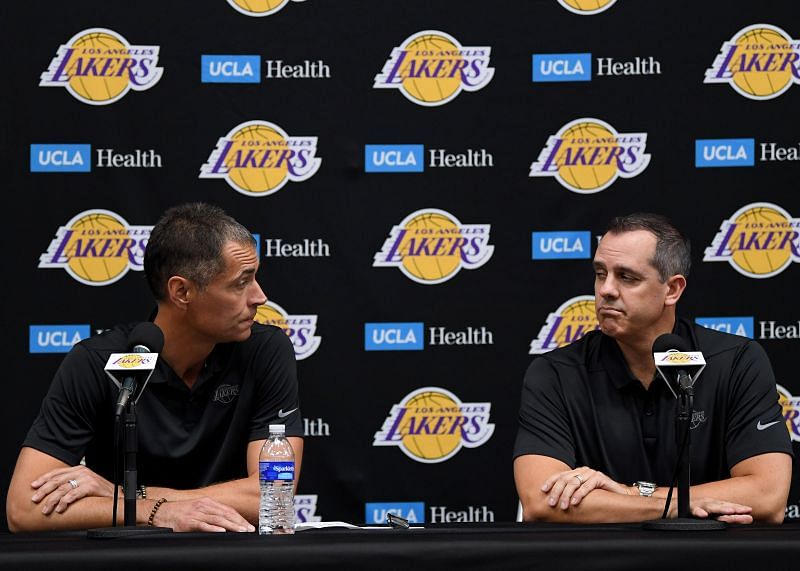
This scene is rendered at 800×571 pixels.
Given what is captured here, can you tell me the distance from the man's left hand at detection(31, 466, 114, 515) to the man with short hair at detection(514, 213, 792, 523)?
1.02m

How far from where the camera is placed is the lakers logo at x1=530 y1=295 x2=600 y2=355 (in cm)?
346

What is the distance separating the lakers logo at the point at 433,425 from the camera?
11.3 feet

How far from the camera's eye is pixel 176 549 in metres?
1.59

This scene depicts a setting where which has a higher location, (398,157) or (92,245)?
(398,157)

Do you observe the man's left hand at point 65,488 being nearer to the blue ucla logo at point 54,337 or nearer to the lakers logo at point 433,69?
the blue ucla logo at point 54,337

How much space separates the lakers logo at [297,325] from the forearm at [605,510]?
134 cm

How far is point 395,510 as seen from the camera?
3443mm

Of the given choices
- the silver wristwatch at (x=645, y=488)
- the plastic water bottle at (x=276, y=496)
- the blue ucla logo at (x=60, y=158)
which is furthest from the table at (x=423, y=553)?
the blue ucla logo at (x=60, y=158)

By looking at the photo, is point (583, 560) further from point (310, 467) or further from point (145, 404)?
point (310, 467)

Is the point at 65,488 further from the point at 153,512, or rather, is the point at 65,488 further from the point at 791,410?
the point at 791,410

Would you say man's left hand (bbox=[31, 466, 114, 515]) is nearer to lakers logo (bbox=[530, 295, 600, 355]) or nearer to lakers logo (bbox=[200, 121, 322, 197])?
lakers logo (bbox=[200, 121, 322, 197])

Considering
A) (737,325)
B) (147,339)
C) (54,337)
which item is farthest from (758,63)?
(54,337)

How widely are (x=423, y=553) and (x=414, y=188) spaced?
2016mm

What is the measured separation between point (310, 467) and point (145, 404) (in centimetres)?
100
